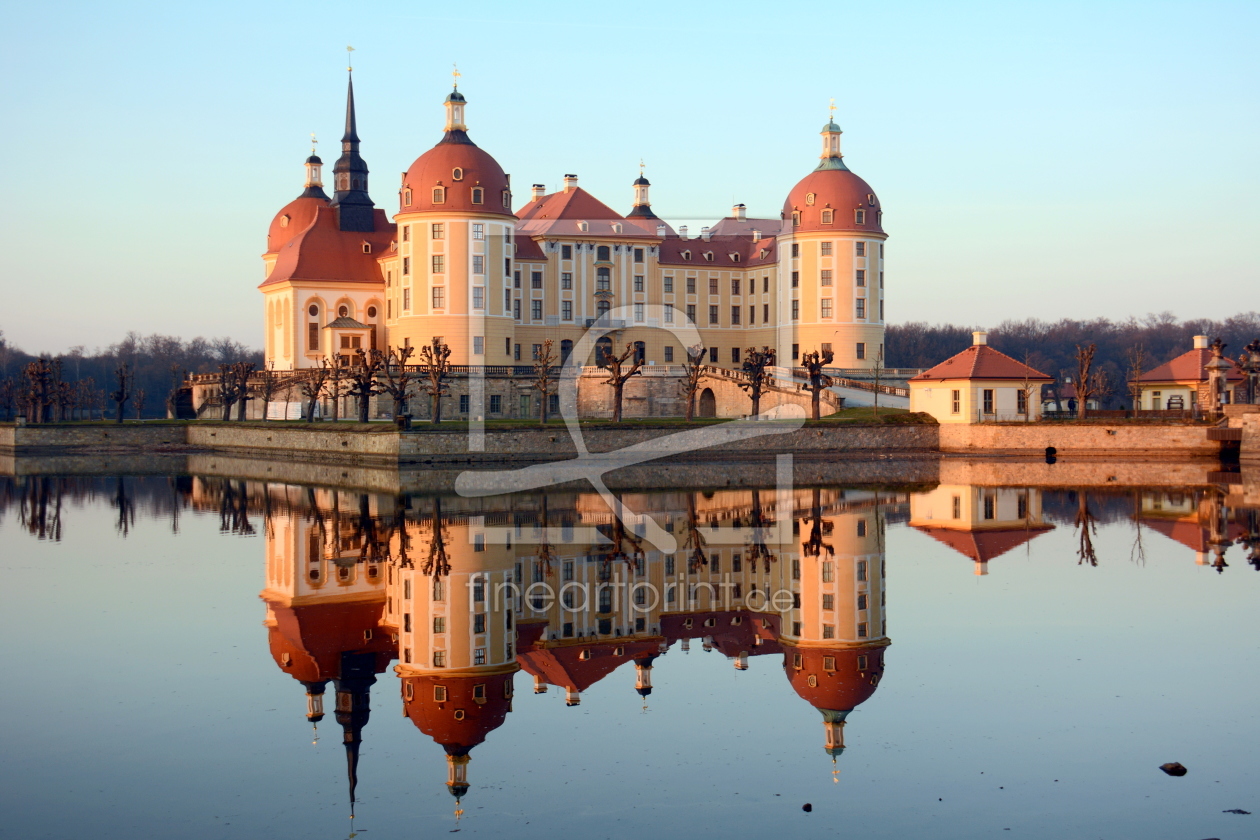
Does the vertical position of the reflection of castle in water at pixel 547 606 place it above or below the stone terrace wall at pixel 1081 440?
below

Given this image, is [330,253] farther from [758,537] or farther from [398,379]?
[758,537]

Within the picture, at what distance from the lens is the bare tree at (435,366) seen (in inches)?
1852

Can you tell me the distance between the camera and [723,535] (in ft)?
73.6

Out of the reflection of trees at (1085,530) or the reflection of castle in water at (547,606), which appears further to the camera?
the reflection of trees at (1085,530)

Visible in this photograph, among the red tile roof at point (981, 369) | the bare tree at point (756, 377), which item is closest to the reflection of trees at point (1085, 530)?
the red tile roof at point (981, 369)

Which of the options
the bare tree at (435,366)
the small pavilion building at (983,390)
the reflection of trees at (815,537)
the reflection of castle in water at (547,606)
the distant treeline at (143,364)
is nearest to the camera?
the reflection of castle in water at (547,606)

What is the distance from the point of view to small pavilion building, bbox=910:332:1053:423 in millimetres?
45688

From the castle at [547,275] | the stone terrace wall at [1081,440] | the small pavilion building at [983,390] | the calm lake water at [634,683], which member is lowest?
the calm lake water at [634,683]

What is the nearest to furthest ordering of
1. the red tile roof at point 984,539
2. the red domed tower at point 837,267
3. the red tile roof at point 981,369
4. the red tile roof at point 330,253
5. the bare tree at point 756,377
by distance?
the red tile roof at point 984,539
the red tile roof at point 981,369
the bare tree at point 756,377
the red domed tower at point 837,267
the red tile roof at point 330,253

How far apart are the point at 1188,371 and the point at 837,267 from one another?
16582mm

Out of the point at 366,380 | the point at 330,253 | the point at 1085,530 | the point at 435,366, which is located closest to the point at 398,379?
the point at 435,366

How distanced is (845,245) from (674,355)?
407 inches

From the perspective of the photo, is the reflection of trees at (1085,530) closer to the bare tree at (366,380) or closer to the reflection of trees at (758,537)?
the reflection of trees at (758,537)

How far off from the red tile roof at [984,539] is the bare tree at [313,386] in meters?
32.2
